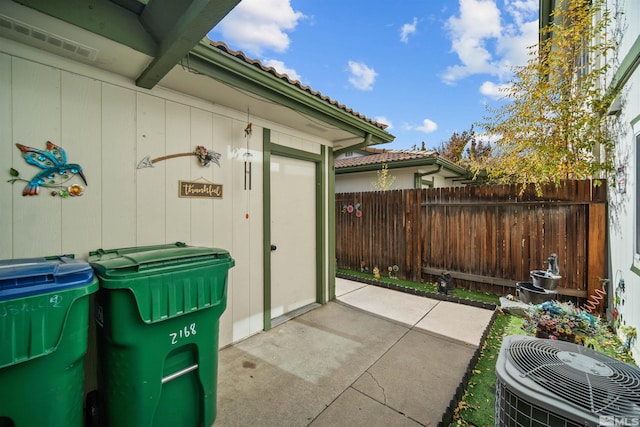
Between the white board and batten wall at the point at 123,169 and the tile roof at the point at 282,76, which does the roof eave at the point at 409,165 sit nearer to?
the tile roof at the point at 282,76

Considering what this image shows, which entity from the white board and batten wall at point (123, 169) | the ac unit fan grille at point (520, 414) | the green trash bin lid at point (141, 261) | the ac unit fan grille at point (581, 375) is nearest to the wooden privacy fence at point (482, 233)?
the white board and batten wall at point (123, 169)

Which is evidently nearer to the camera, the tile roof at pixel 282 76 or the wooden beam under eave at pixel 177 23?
the wooden beam under eave at pixel 177 23

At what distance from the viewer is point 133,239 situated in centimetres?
244

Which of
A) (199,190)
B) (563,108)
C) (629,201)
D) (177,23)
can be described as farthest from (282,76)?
(563,108)

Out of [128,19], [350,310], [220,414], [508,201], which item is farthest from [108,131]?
[508,201]

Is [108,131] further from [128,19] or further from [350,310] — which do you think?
[350,310]

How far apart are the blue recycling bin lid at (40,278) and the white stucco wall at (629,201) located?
176 inches

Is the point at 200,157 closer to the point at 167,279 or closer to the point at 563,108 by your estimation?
the point at 167,279

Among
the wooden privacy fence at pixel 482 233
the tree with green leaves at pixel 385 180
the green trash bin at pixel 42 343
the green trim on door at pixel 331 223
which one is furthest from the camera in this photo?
the tree with green leaves at pixel 385 180

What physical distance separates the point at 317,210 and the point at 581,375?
3660 mm

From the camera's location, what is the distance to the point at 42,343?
4.17 feet

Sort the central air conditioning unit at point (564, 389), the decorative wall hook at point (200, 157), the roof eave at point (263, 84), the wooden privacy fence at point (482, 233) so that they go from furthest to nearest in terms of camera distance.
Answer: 1. the wooden privacy fence at point (482, 233)
2. the decorative wall hook at point (200, 157)
3. the roof eave at point (263, 84)
4. the central air conditioning unit at point (564, 389)

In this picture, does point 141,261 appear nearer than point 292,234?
Yes

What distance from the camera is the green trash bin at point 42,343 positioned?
1205mm
